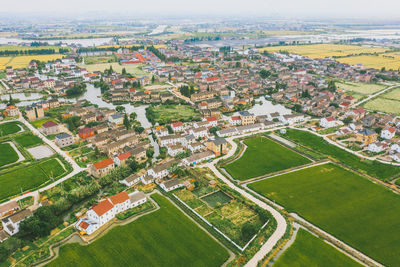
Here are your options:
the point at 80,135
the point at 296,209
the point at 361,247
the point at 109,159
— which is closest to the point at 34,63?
the point at 80,135

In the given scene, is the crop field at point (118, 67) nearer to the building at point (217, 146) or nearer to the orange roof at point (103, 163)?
the building at point (217, 146)

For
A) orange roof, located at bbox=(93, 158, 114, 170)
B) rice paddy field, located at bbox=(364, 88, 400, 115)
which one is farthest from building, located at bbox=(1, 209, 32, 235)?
rice paddy field, located at bbox=(364, 88, 400, 115)

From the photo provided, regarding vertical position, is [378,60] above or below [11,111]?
above

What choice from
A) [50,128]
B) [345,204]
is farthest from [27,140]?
[345,204]

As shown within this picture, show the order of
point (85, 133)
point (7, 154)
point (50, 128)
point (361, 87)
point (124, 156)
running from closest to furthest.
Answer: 1. point (124, 156)
2. point (7, 154)
3. point (85, 133)
4. point (50, 128)
5. point (361, 87)

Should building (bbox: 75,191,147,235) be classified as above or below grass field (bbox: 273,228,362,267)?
above

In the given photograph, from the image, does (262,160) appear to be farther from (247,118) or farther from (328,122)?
(328,122)

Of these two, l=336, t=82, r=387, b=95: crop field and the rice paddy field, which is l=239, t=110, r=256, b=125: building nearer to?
the rice paddy field

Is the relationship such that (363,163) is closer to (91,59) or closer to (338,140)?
(338,140)
